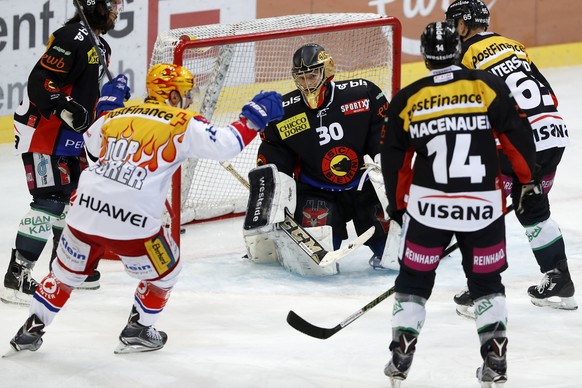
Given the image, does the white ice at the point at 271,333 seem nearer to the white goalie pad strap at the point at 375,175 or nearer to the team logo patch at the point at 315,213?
the team logo patch at the point at 315,213

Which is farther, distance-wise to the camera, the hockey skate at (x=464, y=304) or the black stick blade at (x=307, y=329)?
the hockey skate at (x=464, y=304)

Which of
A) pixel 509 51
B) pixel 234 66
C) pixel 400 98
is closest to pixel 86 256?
pixel 400 98

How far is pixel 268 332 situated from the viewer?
16.0 feet

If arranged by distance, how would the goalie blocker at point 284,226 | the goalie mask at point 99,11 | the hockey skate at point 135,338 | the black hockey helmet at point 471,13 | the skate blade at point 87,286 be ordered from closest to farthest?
the hockey skate at point 135,338 → the black hockey helmet at point 471,13 → the goalie mask at point 99,11 → the skate blade at point 87,286 → the goalie blocker at point 284,226

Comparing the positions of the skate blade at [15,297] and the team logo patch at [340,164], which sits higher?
the team logo patch at [340,164]

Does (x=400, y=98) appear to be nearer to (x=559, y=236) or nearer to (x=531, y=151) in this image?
(x=531, y=151)

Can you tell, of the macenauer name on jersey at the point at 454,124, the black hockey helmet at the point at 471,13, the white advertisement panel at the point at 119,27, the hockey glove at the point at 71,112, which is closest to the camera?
the macenauer name on jersey at the point at 454,124

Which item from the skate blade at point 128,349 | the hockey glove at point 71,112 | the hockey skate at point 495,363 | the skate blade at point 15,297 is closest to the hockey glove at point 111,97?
the hockey glove at point 71,112

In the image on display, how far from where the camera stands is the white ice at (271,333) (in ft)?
14.0

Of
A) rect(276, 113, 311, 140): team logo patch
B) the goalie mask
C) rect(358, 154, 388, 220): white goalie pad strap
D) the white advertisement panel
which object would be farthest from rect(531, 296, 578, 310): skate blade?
the white advertisement panel

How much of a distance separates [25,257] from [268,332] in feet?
3.69

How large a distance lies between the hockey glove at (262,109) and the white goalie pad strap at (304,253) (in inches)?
57.3

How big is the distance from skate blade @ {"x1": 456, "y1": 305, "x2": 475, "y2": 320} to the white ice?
0.9 inches

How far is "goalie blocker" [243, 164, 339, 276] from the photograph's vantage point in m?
5.61
